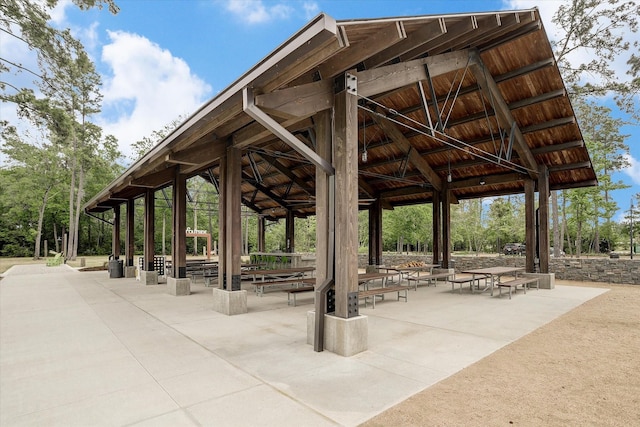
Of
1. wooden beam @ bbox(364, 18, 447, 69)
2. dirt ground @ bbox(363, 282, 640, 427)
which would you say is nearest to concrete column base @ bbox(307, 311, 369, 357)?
dirt ground @ bbox(363, 282, 640, 427)

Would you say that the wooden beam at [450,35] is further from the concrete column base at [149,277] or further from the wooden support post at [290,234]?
the wooden support post at [290,234]

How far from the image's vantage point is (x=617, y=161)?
25094mm

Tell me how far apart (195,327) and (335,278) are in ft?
9.44

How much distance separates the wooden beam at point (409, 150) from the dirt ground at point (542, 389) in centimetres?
659

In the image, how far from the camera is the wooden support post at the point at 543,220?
10945 millimetres

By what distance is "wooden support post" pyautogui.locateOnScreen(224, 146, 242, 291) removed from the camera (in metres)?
7.06

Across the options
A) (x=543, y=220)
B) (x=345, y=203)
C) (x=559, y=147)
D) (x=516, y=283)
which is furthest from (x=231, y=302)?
(x=543, y=220)

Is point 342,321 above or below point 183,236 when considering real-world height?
below

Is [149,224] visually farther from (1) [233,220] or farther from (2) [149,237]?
(1) [233,220]

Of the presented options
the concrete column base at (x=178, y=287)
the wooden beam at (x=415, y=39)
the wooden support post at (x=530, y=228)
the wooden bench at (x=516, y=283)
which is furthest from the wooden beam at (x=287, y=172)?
the wooden beam at (x=415, y=39)

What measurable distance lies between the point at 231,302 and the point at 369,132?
7186mm

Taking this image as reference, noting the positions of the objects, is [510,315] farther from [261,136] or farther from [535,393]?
[261,136]

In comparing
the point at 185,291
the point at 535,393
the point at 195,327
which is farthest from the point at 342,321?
the point at 185,291

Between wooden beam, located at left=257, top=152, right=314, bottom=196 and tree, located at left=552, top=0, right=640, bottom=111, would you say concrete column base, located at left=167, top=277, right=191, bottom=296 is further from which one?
tree, located at left=552, top=0, right=640, bottom=111
